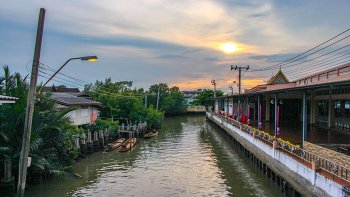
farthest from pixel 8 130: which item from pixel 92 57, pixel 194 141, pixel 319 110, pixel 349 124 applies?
pixel 319 110

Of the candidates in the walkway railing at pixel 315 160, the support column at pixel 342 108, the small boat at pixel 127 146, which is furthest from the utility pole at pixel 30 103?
the support column at pixel 342 108

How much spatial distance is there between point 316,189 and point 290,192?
4721 millimetres

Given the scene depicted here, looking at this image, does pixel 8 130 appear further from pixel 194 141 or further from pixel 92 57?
pixel 194 141

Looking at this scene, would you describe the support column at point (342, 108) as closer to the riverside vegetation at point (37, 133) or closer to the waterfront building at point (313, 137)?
the waterfront building at point (313, 137)

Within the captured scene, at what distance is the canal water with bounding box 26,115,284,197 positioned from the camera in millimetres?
20375

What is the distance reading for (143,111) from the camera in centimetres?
5325

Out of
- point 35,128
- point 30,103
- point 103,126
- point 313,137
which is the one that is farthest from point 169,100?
point 30,103

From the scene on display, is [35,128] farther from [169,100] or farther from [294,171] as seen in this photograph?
[169,100]

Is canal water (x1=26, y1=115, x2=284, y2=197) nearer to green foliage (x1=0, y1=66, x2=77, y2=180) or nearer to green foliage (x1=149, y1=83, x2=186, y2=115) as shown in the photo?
green foliage (x1=0, y1=66, x2=77, y2=180)

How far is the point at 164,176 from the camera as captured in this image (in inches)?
963

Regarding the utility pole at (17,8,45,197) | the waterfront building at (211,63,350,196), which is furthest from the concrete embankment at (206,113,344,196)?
the utility pole at (17,8,45,197)

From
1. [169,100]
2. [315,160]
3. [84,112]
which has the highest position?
Answer: [169,100]

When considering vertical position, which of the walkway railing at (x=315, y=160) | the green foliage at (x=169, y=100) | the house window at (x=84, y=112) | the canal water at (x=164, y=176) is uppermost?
the green foliage at (x=169, y=100)

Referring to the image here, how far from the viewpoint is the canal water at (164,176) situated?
20375mm
